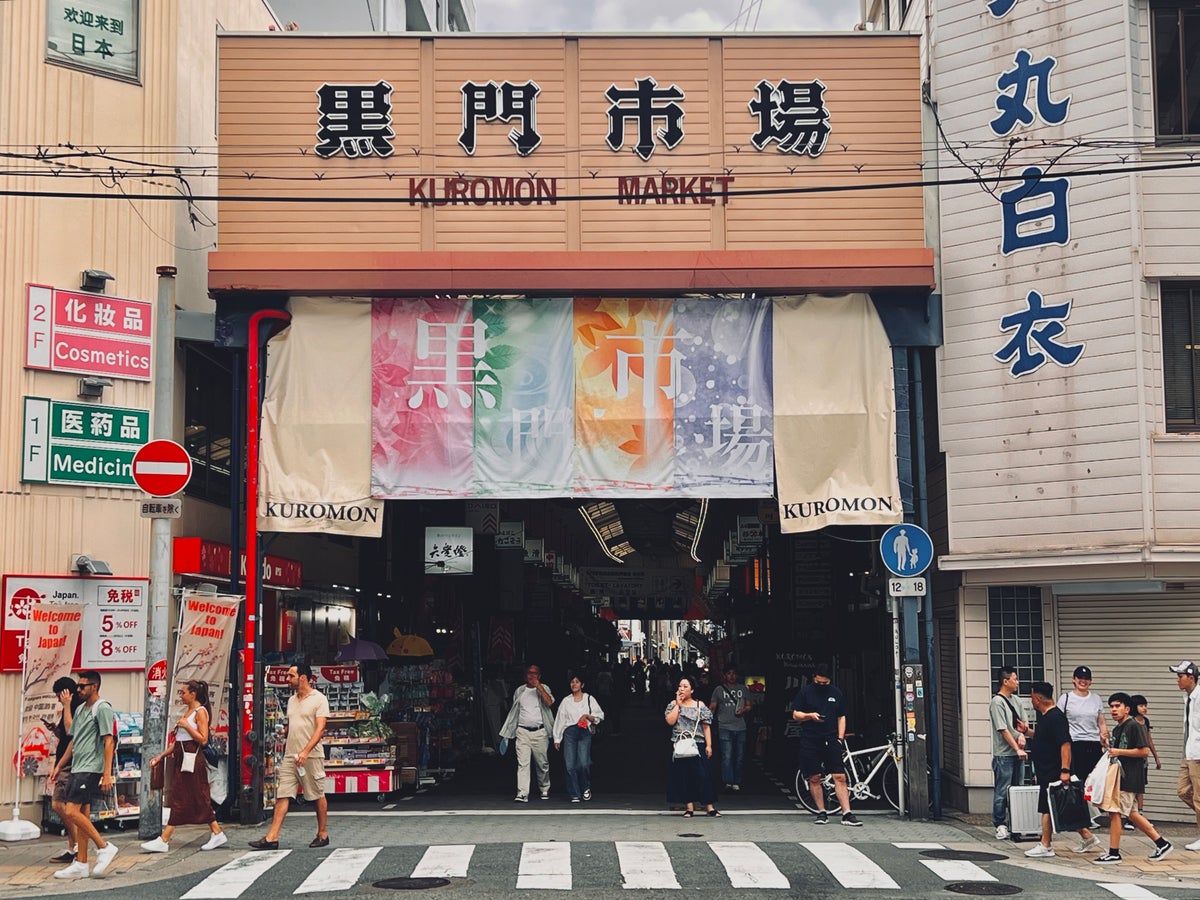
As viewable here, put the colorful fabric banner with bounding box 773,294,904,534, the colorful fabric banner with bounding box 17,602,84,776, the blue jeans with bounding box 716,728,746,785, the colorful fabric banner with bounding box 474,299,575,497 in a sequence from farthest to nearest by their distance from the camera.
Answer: the blue jeans with bounding box 716,728,746,785 → the colorful fabric banner with bounding box 474,299,575,497 → the colorful fabric banner with bounding box 773,294,904,534 → the colorful fabric banner with bounding box 17,602,84,776

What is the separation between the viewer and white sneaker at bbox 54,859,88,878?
13500 mm

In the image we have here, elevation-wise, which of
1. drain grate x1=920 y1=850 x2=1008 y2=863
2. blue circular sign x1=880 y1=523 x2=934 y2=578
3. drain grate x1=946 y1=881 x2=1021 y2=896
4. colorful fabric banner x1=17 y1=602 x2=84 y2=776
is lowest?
drain grate x1=920 y1=850 x2=1008 y2=863

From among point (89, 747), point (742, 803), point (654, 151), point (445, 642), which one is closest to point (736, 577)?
point (445, 642)

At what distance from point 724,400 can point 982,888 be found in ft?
24.5

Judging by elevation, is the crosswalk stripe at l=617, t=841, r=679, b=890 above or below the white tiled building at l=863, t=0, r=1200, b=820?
below

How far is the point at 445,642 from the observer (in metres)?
29.2

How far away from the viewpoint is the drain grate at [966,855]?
47.4 ft

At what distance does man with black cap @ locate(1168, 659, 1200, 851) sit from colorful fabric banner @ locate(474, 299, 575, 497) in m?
7.68

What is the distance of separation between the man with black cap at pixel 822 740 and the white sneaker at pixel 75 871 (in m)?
8.35

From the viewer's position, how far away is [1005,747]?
16250 mm

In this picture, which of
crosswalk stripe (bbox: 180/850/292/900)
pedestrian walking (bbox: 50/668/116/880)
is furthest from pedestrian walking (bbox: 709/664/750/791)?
pedestrian walking (bbox: 50/668/116/880)

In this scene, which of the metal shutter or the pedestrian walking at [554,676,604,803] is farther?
the pedestrian walking at [554,676,604,803]

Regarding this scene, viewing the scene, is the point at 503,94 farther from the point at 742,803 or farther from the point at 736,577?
the point at 736,577

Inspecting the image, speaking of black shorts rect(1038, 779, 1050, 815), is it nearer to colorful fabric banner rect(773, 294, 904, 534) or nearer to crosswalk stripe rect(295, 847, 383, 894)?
colorful fabric banner rect(773, 294, 904, 534)
